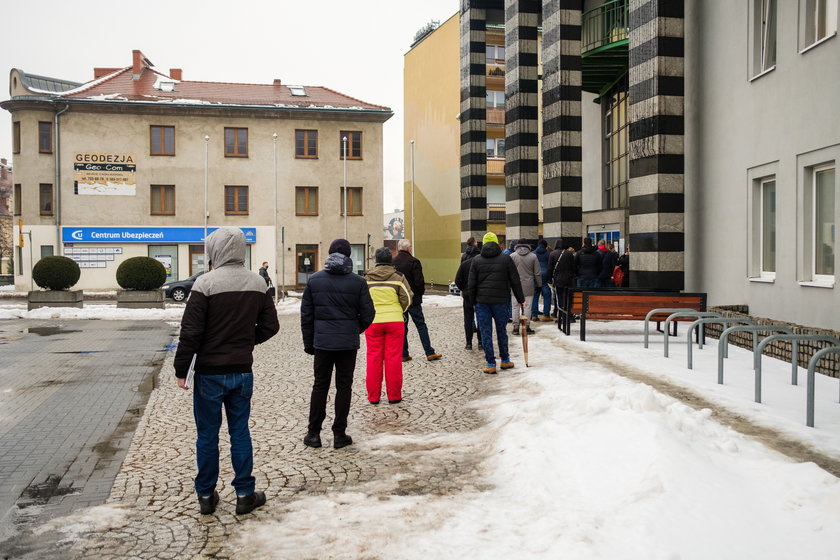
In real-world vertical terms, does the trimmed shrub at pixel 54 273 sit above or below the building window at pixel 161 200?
below

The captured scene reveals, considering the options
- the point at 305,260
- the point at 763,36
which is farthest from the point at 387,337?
the point at 305,260

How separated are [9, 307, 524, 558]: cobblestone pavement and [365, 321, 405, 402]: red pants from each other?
212 millimetres

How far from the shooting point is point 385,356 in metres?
8.84

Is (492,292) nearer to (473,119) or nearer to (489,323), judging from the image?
(489,323)

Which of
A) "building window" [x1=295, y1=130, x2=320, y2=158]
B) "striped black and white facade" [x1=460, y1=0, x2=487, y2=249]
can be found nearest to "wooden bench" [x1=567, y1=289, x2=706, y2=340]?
"striped black and white facade" [x1=460, y1=0, x2=487, y2=249]

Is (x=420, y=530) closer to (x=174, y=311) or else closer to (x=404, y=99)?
(x=174, y=311)

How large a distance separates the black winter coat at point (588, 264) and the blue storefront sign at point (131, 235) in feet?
96.3

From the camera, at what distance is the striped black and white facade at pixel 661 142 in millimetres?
17641

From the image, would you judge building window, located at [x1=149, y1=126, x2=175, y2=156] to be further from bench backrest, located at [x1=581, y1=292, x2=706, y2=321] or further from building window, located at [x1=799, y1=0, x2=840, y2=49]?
building window, located at [x1=799, y1=0, x2=840, y2=49]

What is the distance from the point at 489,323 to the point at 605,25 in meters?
16.8

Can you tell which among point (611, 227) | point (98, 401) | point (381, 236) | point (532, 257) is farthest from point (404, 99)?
point (98, 401)

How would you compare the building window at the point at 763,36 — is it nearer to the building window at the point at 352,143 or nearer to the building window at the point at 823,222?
the building window at the point at 823,222

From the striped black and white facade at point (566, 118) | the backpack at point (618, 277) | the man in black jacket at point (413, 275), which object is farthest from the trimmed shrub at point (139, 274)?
the man in black jacket at point (413, 275)

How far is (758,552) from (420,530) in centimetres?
192
